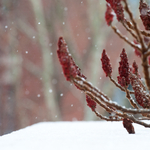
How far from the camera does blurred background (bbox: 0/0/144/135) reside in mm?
4105

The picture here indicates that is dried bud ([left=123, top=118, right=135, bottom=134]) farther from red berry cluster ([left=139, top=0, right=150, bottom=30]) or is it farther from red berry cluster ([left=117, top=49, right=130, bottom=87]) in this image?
red berry cluster ([left=139, top=0, right=150, bottom=30])

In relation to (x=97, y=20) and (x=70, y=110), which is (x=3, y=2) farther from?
(x=70, y=110)

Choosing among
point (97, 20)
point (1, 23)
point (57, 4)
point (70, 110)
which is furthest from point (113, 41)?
point (1, 23)

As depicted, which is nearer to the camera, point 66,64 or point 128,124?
point 66,64

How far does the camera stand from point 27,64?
4336 millimetres

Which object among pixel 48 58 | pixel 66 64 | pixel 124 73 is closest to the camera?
pixel 66 64

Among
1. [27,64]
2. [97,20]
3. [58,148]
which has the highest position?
[97,20]

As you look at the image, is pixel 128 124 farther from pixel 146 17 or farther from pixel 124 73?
pixel 146 17

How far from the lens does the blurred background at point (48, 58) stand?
411cm

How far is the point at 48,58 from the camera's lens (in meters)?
4.06

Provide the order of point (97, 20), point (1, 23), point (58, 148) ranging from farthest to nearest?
1. point (1, 23)
2. point (97, 20)
3. point (58, 148)

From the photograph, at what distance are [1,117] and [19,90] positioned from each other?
2.02ft

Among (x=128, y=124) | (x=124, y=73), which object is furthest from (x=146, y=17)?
(x=128, y=124)

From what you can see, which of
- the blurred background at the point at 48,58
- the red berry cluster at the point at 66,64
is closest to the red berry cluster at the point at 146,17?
the red berry cluster at the point at 66,64
